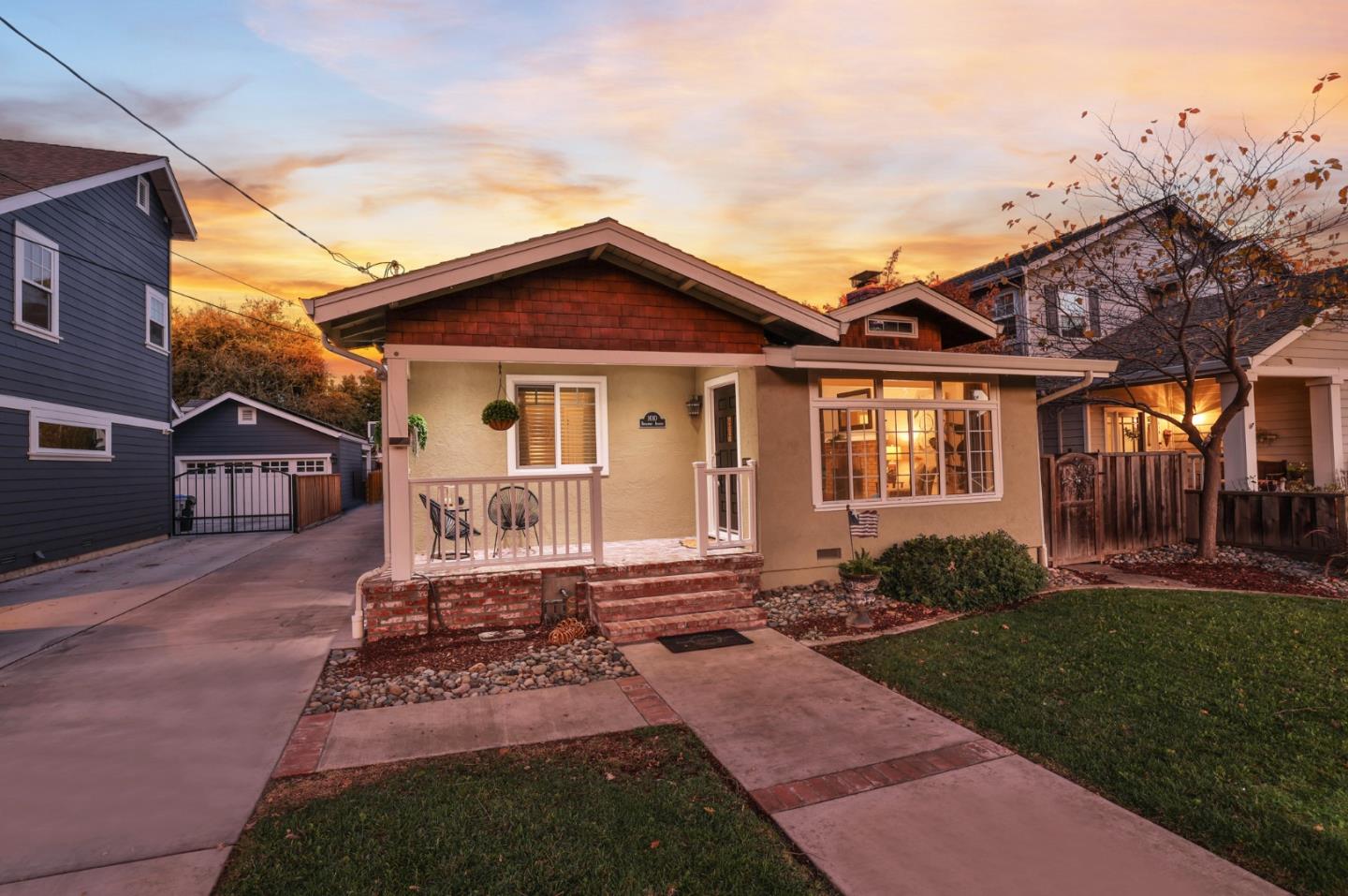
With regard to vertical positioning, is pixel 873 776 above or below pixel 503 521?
below

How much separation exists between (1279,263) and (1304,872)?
9.85 meters

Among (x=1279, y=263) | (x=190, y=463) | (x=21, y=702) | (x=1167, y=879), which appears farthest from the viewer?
(x=190, y=463)

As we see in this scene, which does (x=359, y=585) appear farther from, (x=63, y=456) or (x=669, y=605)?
(x=63, y=456)

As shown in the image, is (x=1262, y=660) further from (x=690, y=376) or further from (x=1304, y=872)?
(x=690, y=376)

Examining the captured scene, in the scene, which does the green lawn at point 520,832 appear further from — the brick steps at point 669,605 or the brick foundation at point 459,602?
the brick foundation at point 459,602

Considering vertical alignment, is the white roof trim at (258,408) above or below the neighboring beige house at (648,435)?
above

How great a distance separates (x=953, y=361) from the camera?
8.23 meters

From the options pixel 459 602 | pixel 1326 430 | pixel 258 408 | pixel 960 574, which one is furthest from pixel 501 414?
→ pixel 258 408

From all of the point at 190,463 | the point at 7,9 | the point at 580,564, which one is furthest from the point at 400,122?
the point at 190,463

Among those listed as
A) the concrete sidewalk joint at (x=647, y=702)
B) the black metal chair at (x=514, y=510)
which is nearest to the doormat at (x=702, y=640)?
the concrete sidewalk joint at (x=647, y=702)

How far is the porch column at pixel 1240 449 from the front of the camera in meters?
10.7

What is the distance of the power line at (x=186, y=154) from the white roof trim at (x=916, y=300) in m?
6.57

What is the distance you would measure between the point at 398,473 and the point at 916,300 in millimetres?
8242

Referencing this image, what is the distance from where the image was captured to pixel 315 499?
18.6m
